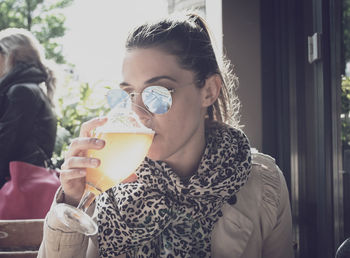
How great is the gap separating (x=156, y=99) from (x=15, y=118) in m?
2.09

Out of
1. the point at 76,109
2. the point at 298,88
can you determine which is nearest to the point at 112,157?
the point at 298,88

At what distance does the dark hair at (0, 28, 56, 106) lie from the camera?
11.4 ft

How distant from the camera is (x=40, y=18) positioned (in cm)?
1538

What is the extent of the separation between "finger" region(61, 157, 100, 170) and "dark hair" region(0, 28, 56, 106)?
2.41 metres

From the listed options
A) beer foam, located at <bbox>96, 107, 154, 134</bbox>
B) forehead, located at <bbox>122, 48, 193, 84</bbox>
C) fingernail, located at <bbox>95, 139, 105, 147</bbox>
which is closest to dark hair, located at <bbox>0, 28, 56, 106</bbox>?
forehead, located at <bbox>122, 48, 193, 84</bbox>

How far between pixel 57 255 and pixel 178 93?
2.33ft

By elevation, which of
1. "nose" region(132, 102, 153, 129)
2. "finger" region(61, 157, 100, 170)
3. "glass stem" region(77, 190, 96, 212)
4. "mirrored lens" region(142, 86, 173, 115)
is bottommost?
"glass stem" region(77, 190, 96, 212)

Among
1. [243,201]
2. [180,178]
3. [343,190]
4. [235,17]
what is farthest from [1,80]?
[343,190]

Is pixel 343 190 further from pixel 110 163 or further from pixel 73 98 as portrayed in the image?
pixel 73 98

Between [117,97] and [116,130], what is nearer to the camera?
[116,130]

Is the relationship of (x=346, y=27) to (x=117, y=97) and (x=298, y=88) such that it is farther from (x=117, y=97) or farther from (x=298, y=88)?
(x=117, y=97)

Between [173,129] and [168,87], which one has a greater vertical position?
[168,87]

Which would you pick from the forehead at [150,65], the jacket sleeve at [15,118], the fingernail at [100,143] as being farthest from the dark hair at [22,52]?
the fingernail at [100,143]

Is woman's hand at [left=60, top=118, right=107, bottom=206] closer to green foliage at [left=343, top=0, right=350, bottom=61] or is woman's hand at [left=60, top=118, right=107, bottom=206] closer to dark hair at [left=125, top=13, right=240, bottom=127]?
dark hair at [left=125, top=13, right=240, bottom=127]
